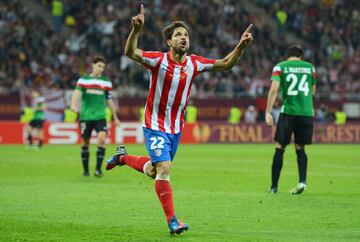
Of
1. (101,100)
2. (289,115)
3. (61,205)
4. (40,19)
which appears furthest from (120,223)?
(40,19)

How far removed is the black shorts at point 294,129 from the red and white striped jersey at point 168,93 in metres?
4.51

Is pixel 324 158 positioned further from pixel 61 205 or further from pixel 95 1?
pixel 95 1

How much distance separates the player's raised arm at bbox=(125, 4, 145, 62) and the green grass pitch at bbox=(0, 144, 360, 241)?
1.92m

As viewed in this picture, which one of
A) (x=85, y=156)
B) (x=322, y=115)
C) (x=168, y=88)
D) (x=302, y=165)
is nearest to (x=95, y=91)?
(x=85, y=156)

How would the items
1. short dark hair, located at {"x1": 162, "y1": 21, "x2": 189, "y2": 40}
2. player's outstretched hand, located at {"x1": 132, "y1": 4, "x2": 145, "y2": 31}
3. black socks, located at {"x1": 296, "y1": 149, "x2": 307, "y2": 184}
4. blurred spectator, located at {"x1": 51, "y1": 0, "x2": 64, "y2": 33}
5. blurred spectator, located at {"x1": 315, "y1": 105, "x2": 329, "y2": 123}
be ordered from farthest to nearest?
blurred spectator, located at {"x1": 315, "y1": 105, "x2": 329, "y2": 123} → blurred spectator, located at {"x1": 51, "y1": 0, "x2": 64, "y2": 33} → black socks, located at {"x1": 296, "y1": 149, "x2": 307, "y2": 184} → short dark hair, located at {"x1": 162, "y1": 21, "x2": 189, "y2": 40} → player's outstretched hand, located at {"x1": 132, "y1": 4, "x2": 145, "y2": 31}

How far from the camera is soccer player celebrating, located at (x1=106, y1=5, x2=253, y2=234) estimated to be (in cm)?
1003

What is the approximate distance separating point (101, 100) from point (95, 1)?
852 inches

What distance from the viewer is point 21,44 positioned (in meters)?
35.7

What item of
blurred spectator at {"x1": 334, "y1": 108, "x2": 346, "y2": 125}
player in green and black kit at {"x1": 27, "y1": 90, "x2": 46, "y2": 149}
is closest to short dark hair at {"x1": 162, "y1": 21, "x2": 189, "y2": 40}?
player in green and black kit at {"x1": 27, "y1": 90, "x2": 46, "y2": 149}

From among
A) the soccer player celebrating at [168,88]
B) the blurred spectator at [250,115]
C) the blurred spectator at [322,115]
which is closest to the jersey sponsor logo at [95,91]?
the soccer player celebrating at [168,88]

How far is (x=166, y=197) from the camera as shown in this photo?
32.4 feet

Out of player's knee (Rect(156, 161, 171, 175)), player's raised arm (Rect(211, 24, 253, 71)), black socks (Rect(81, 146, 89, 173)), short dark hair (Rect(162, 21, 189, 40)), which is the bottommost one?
black socks (Rect(81, 146, 89, 173))

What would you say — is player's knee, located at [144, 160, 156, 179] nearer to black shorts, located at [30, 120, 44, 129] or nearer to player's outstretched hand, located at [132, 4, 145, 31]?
player's outstretched hand, located at [132, 4, 145, 31]

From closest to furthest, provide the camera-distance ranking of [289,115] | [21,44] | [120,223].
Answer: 1. [120,223]
2. [289,115]
3. [21,44]
